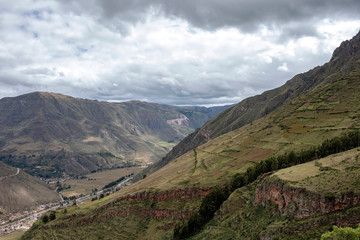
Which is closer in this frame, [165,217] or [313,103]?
[165,217]

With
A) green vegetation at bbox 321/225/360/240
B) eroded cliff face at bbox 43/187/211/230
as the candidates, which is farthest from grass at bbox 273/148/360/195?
eroded cliff face at bbox 43/187/211/230

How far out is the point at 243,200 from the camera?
292 ft

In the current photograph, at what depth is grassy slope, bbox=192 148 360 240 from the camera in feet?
185

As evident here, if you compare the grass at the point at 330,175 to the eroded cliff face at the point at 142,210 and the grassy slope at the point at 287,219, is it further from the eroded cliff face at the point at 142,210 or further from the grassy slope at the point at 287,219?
the eroded cliff face at the point at 142,210

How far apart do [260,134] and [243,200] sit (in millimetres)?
98746

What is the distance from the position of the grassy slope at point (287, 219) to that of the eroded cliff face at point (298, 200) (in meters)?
1.23

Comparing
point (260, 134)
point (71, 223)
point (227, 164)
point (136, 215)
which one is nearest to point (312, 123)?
point (260, 134)

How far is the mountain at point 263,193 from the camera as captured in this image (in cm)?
5950

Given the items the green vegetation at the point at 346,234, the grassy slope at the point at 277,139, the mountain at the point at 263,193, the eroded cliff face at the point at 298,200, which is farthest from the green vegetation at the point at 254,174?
the green vegetation at the point at 346,234

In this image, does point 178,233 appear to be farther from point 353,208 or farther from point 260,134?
point 260,134

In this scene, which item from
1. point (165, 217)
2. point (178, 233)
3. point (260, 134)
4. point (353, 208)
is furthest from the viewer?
point (260, 134)

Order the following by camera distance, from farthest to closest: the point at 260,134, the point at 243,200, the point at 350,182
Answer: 1. the point at 260,134
2. the point at 243,200
3. the point at 350,182

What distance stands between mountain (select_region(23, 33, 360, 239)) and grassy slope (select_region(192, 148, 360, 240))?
8.6 inches

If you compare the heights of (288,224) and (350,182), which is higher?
(350,182)
